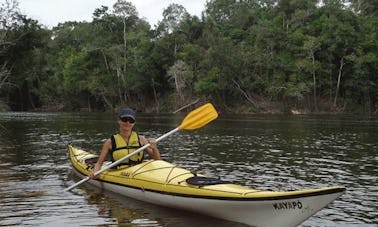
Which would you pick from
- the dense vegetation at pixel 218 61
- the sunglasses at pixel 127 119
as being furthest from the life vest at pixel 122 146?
the dense vegetation at pixel 218 61

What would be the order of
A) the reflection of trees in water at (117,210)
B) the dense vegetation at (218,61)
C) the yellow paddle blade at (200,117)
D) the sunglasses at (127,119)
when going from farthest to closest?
the dense vegetation at (218,61)
the yellow paddle blade at (200,117)
the sunglasses at (127,119)
the reflection of trees in water at (117,210)

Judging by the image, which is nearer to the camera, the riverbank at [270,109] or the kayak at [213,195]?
the kayak at [213,195]

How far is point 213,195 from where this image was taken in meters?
6.87

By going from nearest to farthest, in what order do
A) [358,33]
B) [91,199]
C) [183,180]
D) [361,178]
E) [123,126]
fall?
[183,180] → [123,126] → [91,199] → [361,178] → [358,33]

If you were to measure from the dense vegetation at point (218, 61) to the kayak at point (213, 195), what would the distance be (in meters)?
33.8

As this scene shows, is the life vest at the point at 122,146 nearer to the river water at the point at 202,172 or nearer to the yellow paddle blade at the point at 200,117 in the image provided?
the river water at the point at 202,172

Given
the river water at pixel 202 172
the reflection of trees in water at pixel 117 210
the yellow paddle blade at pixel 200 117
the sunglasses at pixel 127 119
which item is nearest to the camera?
the reflection of trees in water at pixel 117 210

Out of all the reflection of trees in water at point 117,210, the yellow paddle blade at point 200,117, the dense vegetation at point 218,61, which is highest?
the dense vegetation at point 218,61

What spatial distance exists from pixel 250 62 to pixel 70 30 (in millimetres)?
36423

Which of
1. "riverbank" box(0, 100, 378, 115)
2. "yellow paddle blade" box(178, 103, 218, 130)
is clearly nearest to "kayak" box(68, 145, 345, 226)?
"yellow paddle blade" box(178, 103, 218, 130)

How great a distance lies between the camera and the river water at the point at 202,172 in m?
7.66

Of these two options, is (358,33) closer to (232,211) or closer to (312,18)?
(312,18)

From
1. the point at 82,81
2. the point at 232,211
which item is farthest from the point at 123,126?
the point at 82,81

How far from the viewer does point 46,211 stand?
8125mm
